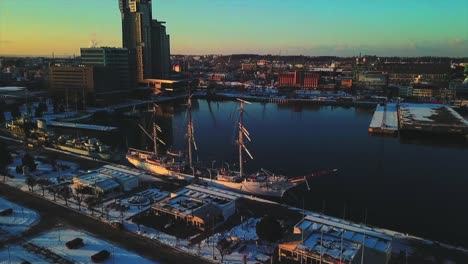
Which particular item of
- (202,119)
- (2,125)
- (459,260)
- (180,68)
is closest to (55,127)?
(2,125)

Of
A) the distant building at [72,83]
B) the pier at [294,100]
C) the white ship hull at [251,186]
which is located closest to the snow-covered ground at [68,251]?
the white ship hull at [251,186]

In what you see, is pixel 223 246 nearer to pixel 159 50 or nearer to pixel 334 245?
pixel 334 245

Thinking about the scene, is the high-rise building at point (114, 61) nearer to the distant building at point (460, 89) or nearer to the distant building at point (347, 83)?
the distant building at point (347, 83)

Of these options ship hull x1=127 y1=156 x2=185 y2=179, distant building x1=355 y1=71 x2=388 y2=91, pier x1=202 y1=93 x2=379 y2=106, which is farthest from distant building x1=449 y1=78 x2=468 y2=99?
ship hull x1=127 y1=156 x2=185 y2=179

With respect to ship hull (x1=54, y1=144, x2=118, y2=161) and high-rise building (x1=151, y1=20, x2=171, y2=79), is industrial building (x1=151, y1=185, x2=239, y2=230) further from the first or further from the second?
high-rise building (x1=151, y1=20, x2=171, y2=79)

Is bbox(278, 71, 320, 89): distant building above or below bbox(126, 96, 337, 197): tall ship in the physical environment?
above

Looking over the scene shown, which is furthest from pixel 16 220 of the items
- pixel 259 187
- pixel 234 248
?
pixel 259 187

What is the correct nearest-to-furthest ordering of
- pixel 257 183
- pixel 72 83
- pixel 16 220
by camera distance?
pixel 16 220, pixel 257 183, pixel 72 83
